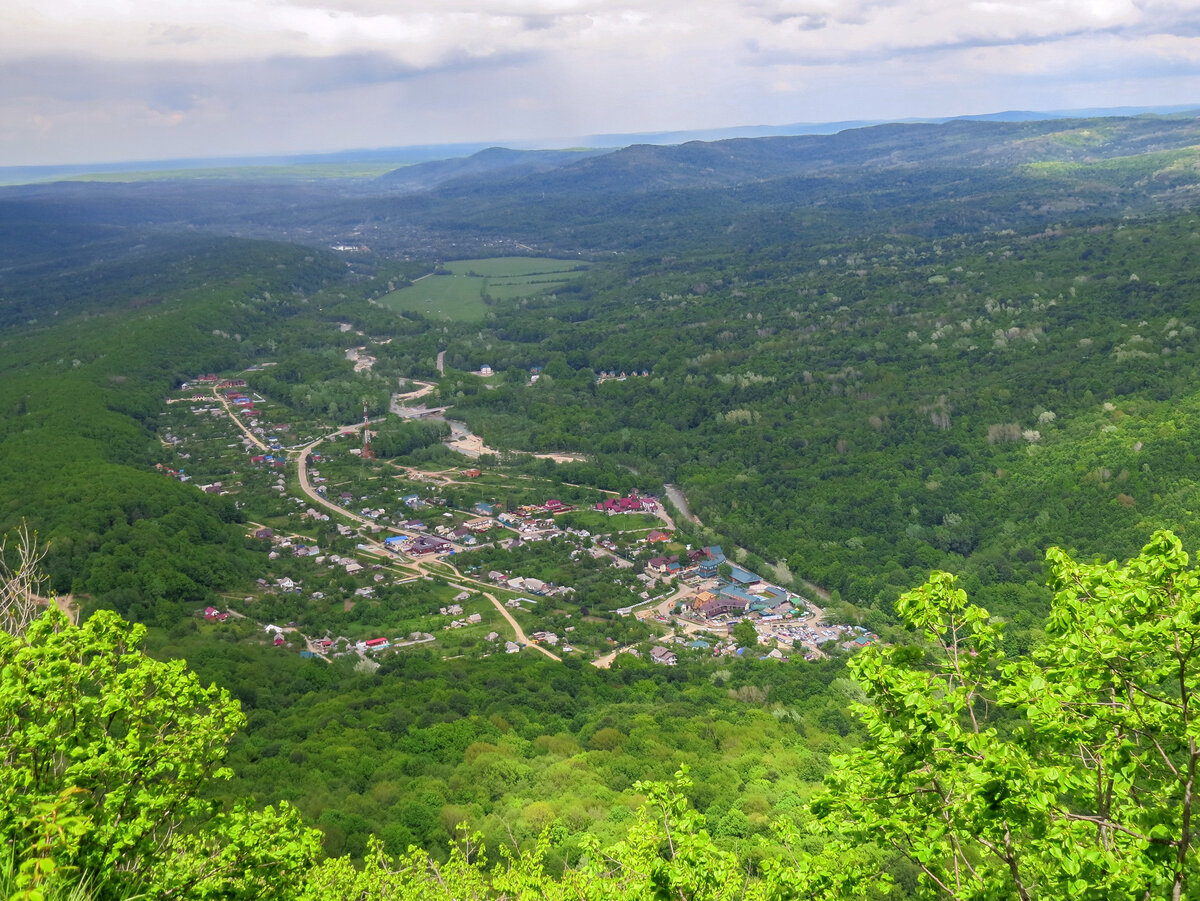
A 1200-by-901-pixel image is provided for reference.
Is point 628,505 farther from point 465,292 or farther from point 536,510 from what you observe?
point 465,292

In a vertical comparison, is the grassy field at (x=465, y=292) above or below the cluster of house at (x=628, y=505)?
above

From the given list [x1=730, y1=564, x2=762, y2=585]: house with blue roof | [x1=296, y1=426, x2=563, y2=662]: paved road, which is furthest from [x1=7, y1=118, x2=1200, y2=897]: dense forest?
[x1=296, y1=426, x2=563, y2=662]: paved road

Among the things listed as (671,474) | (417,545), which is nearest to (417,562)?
(417,545)

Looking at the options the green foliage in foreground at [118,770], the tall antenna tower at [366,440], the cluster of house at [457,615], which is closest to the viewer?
the green foliage in foreground at [118,770]

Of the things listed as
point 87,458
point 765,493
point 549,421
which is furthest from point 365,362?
point 765,493

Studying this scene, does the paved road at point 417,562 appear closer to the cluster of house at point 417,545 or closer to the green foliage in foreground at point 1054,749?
the cluster of house at point 417,545

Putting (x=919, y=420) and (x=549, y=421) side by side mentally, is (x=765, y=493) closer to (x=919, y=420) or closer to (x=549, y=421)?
(x=919, y=420)

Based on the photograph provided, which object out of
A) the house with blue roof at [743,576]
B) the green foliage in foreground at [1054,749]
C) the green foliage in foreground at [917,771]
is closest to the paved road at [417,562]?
the house with blue roof at [743,576]
